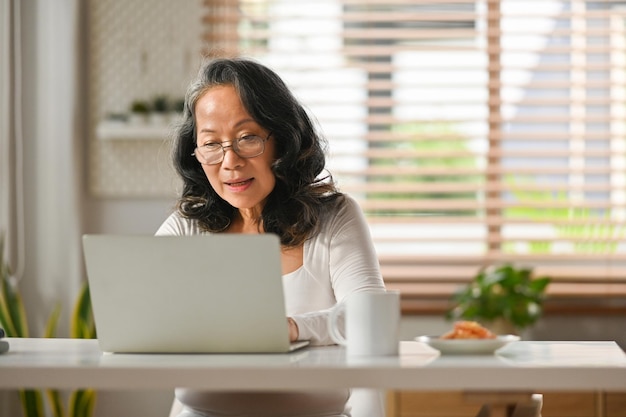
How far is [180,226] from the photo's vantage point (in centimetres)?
216

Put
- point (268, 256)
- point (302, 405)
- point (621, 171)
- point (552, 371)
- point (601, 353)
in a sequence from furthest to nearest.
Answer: point (621, 171) → point (302, 405) → point (601, 353) → point (268, 256) → point (552, 371)

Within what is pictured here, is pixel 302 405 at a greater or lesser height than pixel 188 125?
lesser

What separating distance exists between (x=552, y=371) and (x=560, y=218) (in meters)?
2.32

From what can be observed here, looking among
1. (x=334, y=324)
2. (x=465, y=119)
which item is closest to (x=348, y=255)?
(x=334, y=324)

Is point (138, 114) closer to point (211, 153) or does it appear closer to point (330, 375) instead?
point (211, 153)

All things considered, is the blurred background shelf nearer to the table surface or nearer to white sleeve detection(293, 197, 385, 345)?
white sleeve detection(293, 197, 385, 345)

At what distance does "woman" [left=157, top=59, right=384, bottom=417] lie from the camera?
202 cm

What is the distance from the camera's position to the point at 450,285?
11.4ft

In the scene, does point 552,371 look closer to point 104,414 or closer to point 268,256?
point 268,256

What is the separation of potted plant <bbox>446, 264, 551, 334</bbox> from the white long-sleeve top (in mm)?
1173

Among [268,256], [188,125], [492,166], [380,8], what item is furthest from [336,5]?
[268,256]

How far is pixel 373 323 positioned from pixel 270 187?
0.75 metres

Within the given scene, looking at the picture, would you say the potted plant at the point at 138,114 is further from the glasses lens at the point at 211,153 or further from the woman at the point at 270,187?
the glasses lens at the point at 211,153

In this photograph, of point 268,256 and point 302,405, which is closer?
point 268,256
